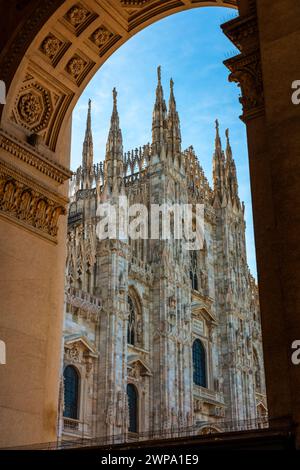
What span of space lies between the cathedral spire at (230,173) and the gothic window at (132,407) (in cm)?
1959

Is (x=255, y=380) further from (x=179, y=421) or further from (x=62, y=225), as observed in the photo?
(x=62, y=225)

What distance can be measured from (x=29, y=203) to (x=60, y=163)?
1143 millimetres

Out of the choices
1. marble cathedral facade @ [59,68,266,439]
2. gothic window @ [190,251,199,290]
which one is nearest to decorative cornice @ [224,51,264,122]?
marble cathedral facade @ [59,68,266,439]

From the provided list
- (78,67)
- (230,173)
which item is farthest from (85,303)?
(230,173)

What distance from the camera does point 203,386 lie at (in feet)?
128

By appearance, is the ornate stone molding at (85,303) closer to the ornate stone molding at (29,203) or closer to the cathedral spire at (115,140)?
the cathedral spire at (115,140)

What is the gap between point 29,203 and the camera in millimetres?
9812

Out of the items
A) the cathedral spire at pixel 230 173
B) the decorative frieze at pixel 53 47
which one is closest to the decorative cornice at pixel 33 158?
the decorative frieze at pixel 53 47

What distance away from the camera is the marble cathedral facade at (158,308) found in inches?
1153

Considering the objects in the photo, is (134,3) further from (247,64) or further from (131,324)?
(131,324)

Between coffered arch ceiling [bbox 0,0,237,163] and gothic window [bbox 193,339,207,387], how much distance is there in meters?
29.8
